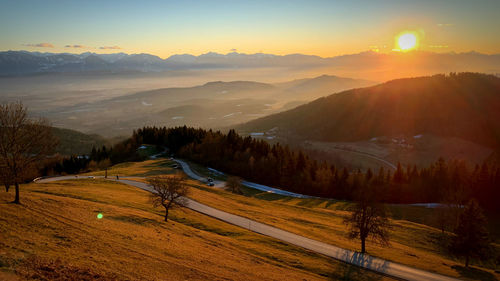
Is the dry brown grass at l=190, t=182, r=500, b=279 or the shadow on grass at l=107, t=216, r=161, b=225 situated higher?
the shadow on grass at l=107, t=216, r=161, b=225

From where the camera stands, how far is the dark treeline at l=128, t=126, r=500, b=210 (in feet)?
327

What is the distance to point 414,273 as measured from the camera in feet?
125

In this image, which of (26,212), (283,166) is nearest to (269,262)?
(26,212)

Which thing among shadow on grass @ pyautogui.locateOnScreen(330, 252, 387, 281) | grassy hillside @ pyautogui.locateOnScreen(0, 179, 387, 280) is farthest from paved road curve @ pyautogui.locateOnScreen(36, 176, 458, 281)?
grassy hillside @ pyautogui.locateOnScreen(0, 179, 387, 280)

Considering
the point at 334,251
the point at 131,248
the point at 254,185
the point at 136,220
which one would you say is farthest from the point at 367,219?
the point at 254,185

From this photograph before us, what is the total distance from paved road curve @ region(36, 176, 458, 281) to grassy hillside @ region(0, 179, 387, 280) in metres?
2.58

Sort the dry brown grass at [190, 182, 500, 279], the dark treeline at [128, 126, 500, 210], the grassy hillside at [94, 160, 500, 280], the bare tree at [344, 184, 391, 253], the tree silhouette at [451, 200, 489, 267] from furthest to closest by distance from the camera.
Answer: the dark treeline at [128, 126, 500, 210] < the tree silhouette at [451, 200, 489, 267] < the bare tree at [344, 184, 391, 253] < the dry brown grass at [190, 182, 500, 279] < the grassy hillside at [94, 160, 500, 280]

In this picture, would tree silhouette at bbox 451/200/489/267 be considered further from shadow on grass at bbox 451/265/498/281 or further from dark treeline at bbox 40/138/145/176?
dark treeline at bbox 40/138/145/176

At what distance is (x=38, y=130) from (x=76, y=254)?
2076 cm

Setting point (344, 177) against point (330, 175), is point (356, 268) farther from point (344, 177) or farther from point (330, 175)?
point (344, 177)

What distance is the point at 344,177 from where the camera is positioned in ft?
350

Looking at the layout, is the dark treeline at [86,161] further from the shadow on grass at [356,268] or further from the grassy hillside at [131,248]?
the shadow on grass at [356,268]

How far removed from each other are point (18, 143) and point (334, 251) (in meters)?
44.0

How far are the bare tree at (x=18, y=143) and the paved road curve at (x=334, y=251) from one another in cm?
2709
